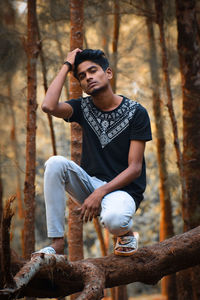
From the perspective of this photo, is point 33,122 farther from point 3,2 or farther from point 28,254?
point 3,2

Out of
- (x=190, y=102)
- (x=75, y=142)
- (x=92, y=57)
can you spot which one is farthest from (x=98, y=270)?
(x=190, y=102)

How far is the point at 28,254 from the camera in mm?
5125

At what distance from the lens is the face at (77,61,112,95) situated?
326 cm

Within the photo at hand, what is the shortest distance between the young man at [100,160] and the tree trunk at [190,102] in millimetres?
2395

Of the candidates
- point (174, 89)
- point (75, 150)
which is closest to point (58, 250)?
point (75, 150)

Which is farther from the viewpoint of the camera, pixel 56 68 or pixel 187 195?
pixel 56 68

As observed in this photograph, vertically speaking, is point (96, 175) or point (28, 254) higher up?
point (96, 175)

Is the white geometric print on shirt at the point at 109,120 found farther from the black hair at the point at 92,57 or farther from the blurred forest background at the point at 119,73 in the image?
the blurred forest background at the point at 119,73

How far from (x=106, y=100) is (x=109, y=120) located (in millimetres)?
160

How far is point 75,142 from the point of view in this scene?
4.93 m

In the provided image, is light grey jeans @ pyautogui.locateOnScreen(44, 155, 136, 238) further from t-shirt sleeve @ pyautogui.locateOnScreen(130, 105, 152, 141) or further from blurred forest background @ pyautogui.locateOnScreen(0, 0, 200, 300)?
blurred forest background @ pyautogui.locateOnScreen(0, 0, 200, 300)

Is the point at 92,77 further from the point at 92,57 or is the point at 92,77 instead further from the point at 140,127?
the point at 140,127

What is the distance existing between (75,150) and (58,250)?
6.98 ft

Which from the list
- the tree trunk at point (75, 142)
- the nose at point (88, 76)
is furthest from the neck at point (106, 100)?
the tree trunk at point (75, 142)
